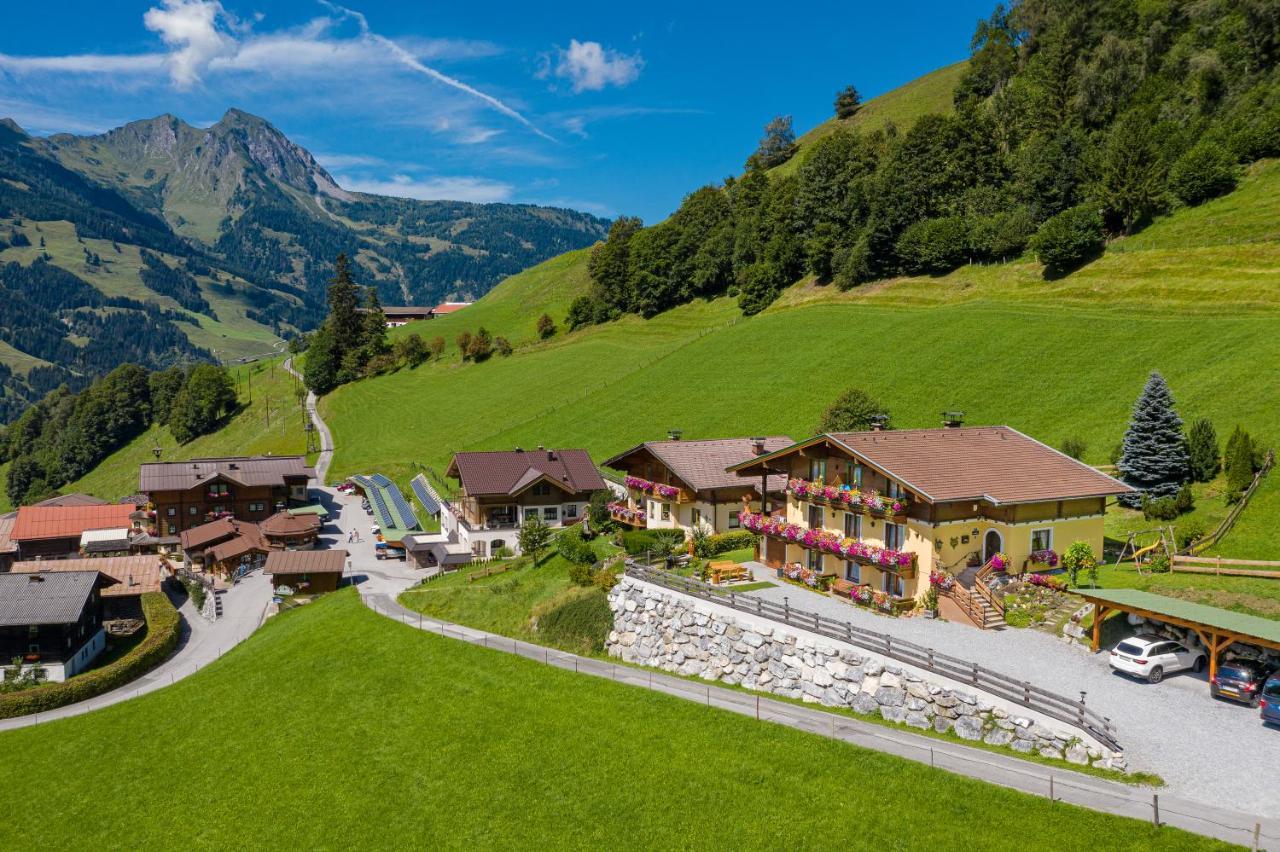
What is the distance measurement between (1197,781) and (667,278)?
105 meters

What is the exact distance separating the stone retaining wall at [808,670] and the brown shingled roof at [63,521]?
70463mm

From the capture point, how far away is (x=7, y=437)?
581ft

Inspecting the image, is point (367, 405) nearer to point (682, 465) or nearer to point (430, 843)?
point (682, 465)

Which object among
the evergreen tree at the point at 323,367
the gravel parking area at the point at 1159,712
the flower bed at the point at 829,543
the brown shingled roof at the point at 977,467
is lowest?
the gravel parking area at the point at 1159,712

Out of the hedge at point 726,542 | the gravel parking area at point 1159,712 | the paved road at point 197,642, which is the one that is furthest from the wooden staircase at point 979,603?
the paved road at point 197,642

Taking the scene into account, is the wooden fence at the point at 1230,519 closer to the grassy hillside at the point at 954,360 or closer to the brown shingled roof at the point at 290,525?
the grassy hillside at the point at 954,360

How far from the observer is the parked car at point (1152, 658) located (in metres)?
25.5

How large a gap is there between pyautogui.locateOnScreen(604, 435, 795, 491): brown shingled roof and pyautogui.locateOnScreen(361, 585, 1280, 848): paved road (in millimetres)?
15656

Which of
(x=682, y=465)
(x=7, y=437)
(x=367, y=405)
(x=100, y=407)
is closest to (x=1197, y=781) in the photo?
(x=682, y=465)

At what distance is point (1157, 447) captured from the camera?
41.8 metres

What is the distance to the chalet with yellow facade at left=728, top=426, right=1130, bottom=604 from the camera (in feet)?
111

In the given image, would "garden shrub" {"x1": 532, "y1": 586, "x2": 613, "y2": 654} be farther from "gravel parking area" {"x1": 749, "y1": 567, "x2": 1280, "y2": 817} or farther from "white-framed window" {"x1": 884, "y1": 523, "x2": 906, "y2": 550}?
"white-framed window" {"x1": 884, "y1": 523, "x2": 906, "y2": 550}

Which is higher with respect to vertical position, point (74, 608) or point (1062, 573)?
point (1062, 573)

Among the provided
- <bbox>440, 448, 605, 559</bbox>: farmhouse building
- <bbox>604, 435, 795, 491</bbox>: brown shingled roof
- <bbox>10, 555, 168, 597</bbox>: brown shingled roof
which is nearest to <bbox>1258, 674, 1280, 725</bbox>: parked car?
<bbox>604, 435, 795, 491</bbox>: brown shingled roof
